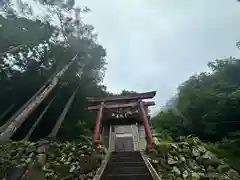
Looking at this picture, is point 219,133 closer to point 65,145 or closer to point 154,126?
point 154,126

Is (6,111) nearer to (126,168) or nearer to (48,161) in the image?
(48,161)

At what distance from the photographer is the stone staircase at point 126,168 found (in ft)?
19.9

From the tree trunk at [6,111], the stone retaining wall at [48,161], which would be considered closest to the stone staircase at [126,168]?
the stone retaining wall at [48,161]

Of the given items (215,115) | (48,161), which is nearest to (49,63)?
(48,161)

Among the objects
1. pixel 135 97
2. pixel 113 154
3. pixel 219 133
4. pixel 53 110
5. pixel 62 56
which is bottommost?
pixel 113 154

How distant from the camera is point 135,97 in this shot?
12.3 m

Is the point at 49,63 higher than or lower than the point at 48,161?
higher

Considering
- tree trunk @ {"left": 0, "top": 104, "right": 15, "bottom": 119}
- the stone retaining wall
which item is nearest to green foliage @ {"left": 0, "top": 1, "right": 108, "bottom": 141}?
tree trunk @ {"left": 0, "top": 104, "right": 15, "bottom": 119}

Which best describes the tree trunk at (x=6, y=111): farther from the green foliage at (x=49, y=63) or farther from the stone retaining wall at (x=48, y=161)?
the stone retaining wall at (x=48, y=161)

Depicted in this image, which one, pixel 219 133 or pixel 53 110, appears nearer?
pixel 219 133

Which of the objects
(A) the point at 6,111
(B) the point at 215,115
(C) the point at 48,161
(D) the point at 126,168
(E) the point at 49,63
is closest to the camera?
(D) the point at 126,168

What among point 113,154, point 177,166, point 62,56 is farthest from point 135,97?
point 62,56

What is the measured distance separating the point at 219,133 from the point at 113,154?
642cm

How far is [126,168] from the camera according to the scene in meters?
6.76
